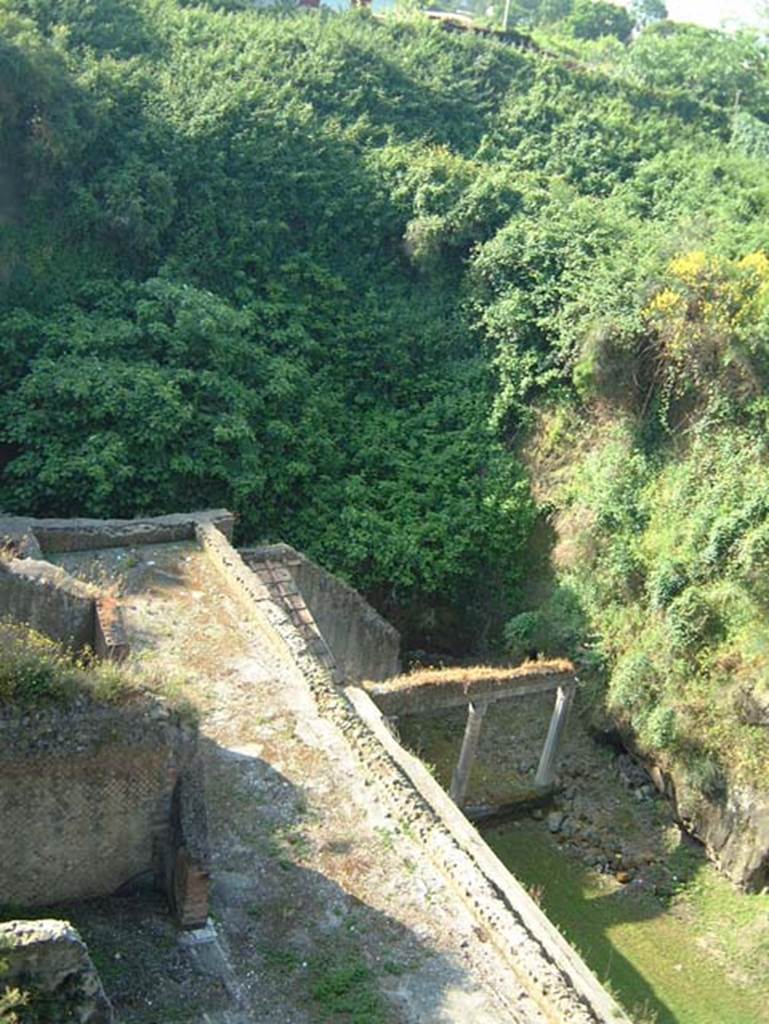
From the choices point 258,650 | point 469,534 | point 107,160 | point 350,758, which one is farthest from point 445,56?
point 350,758

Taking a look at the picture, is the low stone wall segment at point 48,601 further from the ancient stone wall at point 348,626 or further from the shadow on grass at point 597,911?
the shadow on grass at point 597,911

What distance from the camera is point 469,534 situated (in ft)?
59.0

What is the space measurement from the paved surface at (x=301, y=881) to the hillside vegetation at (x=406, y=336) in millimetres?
4846

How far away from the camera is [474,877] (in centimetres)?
938

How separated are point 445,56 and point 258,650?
19.6 m

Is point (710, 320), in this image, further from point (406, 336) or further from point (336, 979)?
Result: point (336, 979)

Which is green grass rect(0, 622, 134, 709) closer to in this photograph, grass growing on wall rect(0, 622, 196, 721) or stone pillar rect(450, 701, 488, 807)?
grass growing on wall rect(0, 622, 196, 721)

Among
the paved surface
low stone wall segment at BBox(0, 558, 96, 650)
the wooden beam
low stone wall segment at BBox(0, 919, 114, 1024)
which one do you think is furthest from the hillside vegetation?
low stone wall segment at BBox(0, 919, 114, 1024)

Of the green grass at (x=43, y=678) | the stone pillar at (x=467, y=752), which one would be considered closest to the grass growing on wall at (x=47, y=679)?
the green grass at (x=43, y=678)

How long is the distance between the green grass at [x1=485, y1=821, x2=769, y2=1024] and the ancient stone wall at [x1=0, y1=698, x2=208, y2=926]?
5.50 metres

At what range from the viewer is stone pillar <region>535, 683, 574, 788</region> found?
48.4ft

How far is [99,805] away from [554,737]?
27.0 feet

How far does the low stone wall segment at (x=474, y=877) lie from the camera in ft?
→ 27.3

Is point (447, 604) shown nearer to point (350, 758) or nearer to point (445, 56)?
point (350, 758)
